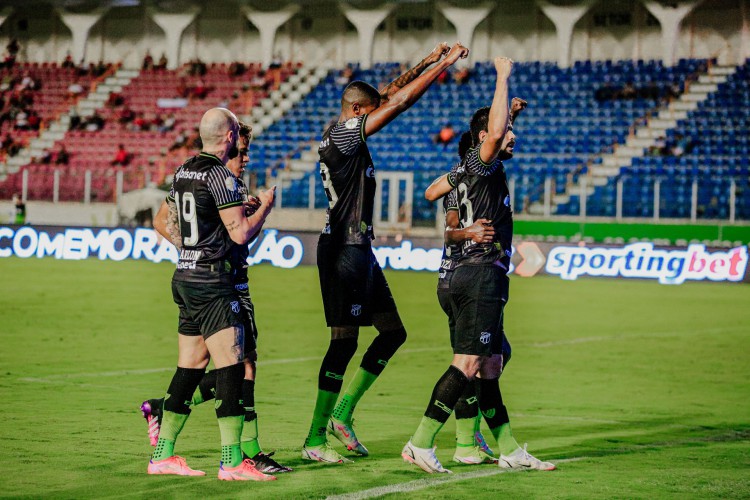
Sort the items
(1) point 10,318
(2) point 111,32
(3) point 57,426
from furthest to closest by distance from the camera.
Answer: (2) point 111,32 < (1) point 10,318 < (3) point 57,426

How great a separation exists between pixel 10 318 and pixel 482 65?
30.6 metres

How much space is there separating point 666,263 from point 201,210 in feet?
71.0

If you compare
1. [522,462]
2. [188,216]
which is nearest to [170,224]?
[188,216]

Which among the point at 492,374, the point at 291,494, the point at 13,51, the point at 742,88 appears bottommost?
the point at 291,494

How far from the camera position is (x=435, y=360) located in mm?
13922

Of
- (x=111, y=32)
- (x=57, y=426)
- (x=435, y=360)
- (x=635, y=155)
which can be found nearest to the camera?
(x=57, y=426)

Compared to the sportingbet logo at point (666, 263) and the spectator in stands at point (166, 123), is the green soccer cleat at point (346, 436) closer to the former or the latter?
the sportingbet logo at point (666, 263)

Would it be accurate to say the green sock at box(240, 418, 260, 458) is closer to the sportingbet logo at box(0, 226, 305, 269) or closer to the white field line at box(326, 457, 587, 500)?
the white field line at box(326, 457, 587, 500)

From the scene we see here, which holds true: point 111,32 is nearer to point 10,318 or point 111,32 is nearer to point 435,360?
point 10,318

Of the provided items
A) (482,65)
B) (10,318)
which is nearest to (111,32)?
(482,65)

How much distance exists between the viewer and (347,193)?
8.15 meters

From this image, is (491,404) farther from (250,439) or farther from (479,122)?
(479,122)

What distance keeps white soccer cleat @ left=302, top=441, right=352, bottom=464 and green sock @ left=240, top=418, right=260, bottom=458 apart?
51cm

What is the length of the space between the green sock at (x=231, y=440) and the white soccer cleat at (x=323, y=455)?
0.88m
